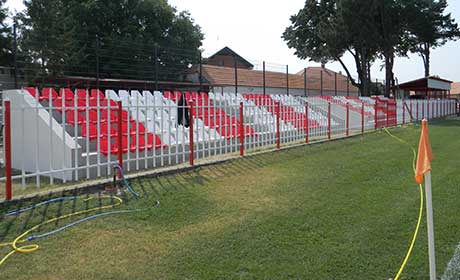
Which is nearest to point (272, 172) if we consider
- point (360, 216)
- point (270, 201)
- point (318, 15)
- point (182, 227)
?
point (270, 201)

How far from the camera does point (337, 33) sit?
34.6 metres

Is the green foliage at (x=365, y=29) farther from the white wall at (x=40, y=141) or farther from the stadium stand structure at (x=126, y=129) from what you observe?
the white wall at (x=40, y=141)

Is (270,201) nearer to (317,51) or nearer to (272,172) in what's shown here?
(272,172)

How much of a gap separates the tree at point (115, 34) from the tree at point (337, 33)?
10936 millimetres

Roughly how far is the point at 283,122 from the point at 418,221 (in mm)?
8611

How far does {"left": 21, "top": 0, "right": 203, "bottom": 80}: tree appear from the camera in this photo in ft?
76.1

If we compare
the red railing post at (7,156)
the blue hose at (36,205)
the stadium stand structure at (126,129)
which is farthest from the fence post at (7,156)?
the stadium stand structure at (126,129)

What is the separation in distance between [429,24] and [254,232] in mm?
37404

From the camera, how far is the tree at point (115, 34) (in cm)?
2319

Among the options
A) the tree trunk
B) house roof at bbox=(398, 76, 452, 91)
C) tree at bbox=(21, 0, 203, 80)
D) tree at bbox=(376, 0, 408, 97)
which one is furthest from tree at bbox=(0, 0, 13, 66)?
the tree trunk

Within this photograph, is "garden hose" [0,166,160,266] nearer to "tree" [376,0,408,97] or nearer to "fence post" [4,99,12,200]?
"fence post" [4,99,12,200]

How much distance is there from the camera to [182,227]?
15.7 ft

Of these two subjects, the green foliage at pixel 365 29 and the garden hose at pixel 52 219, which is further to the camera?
the green foliage at pixel 365 29

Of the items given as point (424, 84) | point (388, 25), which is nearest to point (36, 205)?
point (388, 25)
